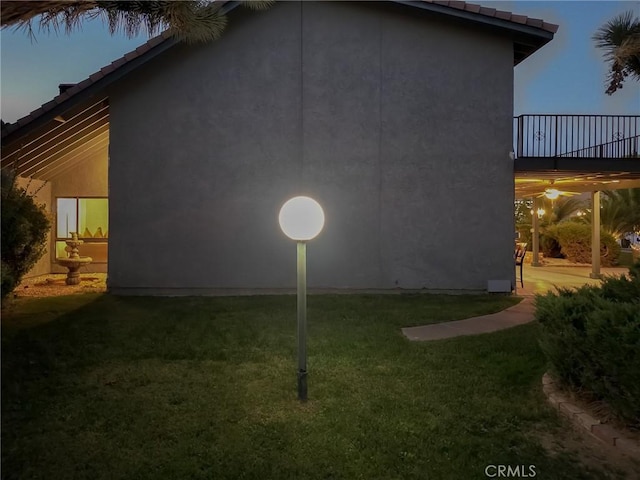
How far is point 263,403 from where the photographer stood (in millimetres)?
4117

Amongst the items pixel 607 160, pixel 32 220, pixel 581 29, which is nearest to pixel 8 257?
pixel 32 220

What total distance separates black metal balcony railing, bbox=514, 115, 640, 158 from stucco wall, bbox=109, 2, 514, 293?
3.10 ft

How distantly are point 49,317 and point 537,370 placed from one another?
6981 mm

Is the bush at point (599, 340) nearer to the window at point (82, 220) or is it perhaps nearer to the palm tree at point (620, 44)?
the palm tree at point (620, 44)

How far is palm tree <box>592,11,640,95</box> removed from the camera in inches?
255

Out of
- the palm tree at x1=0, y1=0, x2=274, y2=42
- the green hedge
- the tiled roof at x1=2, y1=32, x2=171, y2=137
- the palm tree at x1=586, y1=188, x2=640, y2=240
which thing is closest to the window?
the tiled roof at x1=2, y1=32, x2=171, y2=137

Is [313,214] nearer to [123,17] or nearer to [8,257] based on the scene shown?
[123,17]

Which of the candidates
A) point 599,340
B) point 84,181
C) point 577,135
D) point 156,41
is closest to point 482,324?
point 599,340

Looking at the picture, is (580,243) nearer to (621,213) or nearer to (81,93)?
(621,213)

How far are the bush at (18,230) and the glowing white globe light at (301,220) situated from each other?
4.56 m

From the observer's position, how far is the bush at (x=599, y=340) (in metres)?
3.31

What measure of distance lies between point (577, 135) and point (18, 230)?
1131cm

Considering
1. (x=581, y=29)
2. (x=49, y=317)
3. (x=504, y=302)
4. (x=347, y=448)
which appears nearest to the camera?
(x=347, y=448)

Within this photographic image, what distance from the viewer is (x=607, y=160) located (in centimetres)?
Answer: 948
